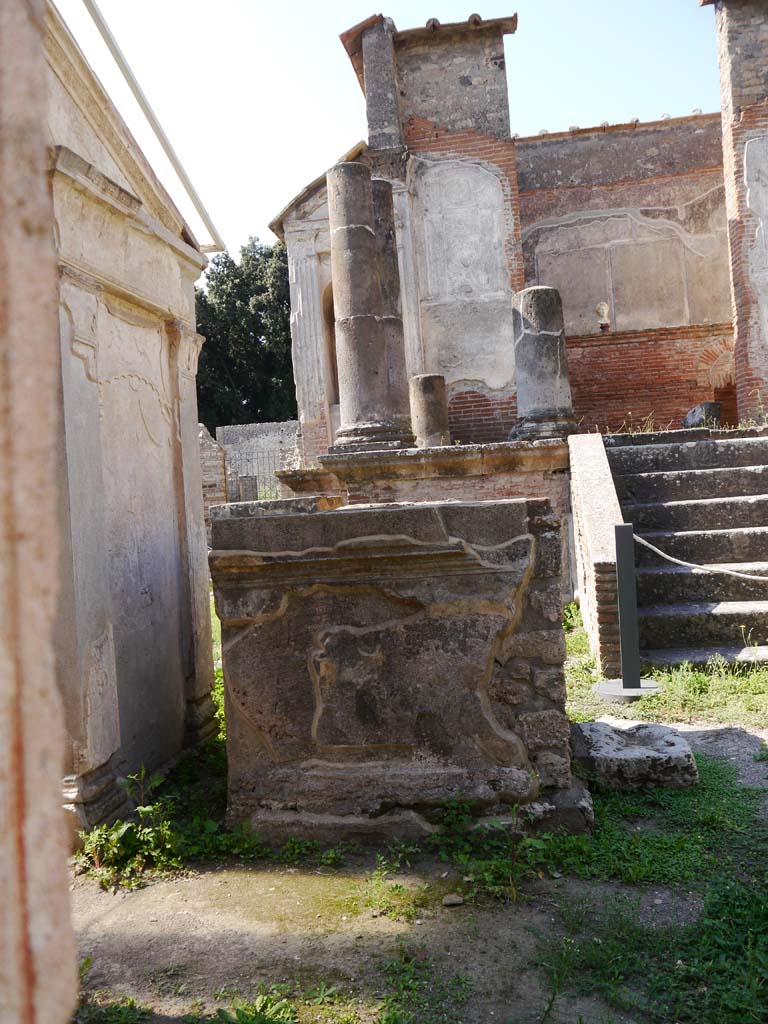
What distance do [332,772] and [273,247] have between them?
25.7m

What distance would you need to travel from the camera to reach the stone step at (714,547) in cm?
648

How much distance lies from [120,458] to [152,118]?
1756 millimetres

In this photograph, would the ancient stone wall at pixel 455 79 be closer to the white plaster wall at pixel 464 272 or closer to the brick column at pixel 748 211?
the white plaster wall at pixel 464 272

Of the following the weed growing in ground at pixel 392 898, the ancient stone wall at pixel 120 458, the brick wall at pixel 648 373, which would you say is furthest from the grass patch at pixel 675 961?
the brick wall at pixel 648 373

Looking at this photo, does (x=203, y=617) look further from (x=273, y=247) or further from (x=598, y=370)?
(x=273, y=247)

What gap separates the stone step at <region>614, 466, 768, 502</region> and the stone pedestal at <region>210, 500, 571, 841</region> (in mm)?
3990

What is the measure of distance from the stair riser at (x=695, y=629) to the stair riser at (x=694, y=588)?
0.94 ft

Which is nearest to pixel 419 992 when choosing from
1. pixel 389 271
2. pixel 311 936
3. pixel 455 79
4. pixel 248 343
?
pixel 311 936

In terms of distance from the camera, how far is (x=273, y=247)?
1071 inches

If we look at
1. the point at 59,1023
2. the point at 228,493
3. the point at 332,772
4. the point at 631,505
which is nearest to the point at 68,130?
the point at 332,772

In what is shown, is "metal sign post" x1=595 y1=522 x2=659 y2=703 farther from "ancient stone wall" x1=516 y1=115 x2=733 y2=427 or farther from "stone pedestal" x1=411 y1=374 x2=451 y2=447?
"ancient stone wall" x1=516 y1=115 x2=733 y2=427

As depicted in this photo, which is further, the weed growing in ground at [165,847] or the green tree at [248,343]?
the green tree at [248,343]

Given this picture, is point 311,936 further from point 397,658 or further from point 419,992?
point 397,658

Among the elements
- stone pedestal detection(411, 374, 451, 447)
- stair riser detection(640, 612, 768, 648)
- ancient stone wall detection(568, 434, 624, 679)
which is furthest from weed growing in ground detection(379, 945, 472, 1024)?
stone pedestal detection(411, 374, 451, 447)
